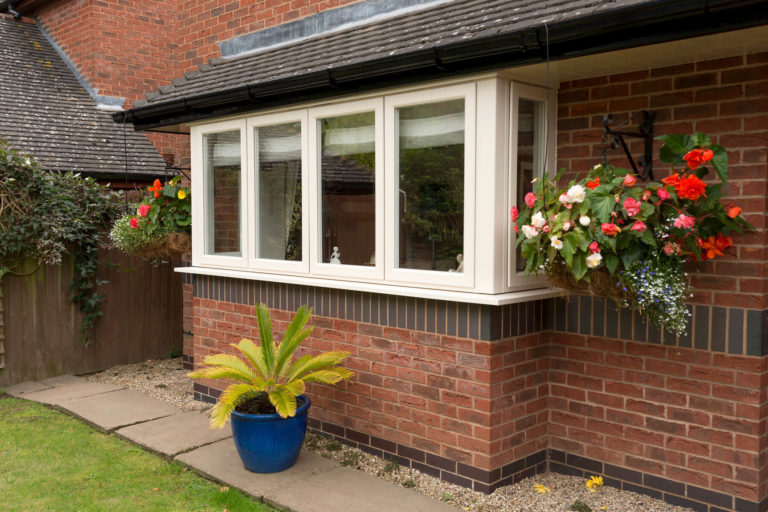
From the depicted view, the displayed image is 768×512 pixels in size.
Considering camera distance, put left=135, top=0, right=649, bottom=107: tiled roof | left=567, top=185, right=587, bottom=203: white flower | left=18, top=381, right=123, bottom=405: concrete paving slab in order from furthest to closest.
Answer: left=18, top=381, right=123, bottom=405: concrete paving slab
left=135, top=0, right=649, bottom=107: tiled roof
left=567, top=185, right=587, bottom=203: white flower

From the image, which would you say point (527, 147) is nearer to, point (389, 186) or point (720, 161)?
point (389, 186)

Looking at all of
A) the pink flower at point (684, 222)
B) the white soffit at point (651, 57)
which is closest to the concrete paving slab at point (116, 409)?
the white soffit at point (651, 57)

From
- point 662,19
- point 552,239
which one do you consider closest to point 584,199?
point 552,239

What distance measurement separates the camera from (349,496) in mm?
4340

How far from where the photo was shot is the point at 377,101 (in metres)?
4.83

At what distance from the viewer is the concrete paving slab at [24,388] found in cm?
724

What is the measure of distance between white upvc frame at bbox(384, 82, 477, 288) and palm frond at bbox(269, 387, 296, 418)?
3.56 feet

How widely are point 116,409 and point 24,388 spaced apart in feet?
5.61

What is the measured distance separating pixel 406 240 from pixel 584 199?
4.80ft

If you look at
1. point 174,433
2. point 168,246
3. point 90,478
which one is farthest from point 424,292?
point 168,246

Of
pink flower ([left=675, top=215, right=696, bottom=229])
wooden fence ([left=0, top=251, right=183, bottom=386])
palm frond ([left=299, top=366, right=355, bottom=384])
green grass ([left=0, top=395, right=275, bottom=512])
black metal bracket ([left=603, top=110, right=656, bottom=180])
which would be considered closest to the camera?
pink flower ([left=675, top=215, right=696, bottom=229])

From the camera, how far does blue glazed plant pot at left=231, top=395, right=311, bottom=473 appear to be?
4.61 metres

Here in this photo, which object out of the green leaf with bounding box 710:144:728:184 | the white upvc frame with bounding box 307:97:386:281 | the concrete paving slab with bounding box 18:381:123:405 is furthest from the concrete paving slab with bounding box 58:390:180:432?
the green leaf with bounding box 710:144:728:184

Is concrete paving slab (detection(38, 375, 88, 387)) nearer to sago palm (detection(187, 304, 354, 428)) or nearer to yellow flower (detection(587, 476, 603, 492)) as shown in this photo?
sago palm (detection(187, 304, 354, 428))
